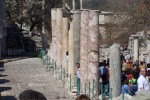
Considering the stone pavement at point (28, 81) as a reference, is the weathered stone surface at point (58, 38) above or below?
above

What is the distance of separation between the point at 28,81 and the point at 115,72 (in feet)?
28.7

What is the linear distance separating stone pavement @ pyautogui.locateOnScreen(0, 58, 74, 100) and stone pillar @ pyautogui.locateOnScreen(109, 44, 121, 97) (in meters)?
2.74

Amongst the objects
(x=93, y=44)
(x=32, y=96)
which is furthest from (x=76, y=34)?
(x=32, y=96)

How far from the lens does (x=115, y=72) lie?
15914 mm

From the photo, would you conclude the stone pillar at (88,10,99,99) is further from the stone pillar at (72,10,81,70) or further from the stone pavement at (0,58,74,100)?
the stone pillar at (72,10,81,70)

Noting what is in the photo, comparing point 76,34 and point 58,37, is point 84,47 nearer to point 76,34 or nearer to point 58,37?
point 76,34

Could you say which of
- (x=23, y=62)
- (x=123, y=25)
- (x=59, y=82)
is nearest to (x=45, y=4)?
(x=123, y=25)

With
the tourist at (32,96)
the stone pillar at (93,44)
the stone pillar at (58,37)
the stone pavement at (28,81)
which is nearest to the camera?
the tourist at (32,96)

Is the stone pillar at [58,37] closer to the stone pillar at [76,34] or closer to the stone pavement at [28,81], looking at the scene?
the stone pavement at [28,81]

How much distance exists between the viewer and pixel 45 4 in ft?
162

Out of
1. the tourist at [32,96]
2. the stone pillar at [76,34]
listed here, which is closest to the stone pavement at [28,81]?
the stone pillar at [76,34]

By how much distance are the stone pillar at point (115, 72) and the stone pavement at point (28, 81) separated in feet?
8.99

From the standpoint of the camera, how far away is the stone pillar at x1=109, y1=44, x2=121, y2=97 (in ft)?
51.3

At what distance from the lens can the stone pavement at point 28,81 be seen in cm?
1928
